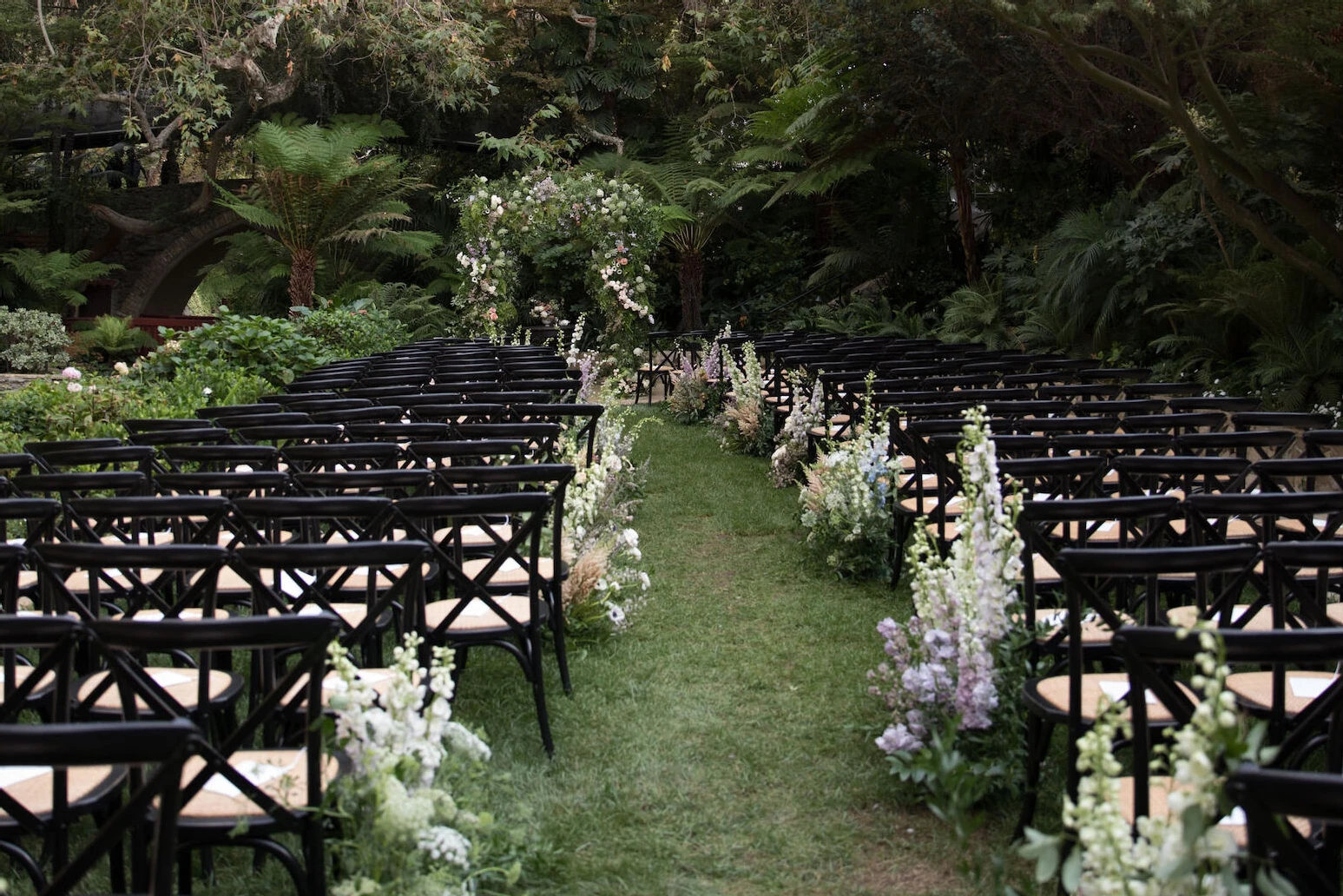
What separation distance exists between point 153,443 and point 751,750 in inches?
129

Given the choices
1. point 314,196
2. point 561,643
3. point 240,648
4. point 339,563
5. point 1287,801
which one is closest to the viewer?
point 1287,801

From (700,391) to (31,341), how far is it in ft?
33.6

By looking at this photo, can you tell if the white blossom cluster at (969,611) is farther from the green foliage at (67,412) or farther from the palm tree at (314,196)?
the palm tree at (314,196)

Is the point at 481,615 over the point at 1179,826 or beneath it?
beneath

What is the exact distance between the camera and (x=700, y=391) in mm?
12750

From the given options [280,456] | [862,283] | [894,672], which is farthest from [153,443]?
[862,283]

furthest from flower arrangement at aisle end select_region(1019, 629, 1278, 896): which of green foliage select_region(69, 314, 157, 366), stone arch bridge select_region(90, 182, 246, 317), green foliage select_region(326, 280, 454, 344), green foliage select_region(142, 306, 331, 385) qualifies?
stone arch bridge select_region(90, 182, 246, 317)

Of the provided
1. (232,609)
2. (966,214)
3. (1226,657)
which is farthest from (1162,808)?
(966,214)

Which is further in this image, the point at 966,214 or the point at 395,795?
the point at 966,214

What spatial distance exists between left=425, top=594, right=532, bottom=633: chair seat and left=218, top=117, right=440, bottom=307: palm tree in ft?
44.6

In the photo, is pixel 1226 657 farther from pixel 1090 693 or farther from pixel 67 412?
pixel 67 412

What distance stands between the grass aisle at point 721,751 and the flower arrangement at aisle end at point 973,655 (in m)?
0.19

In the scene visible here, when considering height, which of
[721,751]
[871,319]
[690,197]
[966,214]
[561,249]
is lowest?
[721,751]

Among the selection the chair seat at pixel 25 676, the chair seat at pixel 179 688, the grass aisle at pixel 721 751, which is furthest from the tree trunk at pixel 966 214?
the chair seat at pixel 25 676
